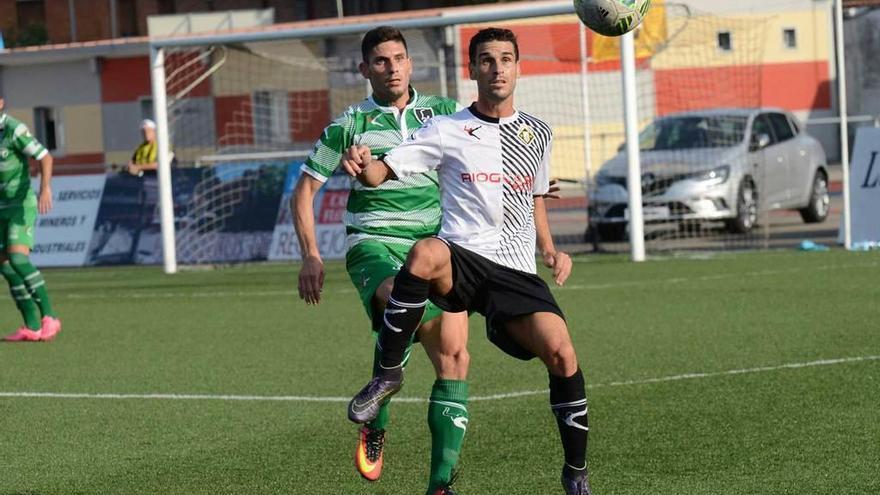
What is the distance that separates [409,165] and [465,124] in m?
0.29

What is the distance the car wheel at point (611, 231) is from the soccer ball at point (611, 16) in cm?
1320

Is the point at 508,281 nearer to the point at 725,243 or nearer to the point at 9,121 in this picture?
the point at 9,121

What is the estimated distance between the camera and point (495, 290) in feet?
21.3

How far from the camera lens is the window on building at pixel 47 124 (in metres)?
51.2

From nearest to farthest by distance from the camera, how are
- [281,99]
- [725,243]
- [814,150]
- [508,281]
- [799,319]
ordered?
[508,281] → [799,319] → [725,243] → [814,150] → [281,99]

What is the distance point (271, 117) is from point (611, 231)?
10252 millimetres

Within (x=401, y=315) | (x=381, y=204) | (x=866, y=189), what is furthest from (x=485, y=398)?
(x=866, y=189)

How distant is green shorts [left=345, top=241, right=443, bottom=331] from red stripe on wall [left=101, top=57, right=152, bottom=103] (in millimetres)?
42922

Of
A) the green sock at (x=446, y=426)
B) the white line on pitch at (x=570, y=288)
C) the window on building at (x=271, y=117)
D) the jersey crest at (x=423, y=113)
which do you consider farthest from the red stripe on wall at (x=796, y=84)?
the green sock at (x=446, y=426)

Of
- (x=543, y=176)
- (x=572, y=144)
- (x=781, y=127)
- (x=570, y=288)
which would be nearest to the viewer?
(x=543, y=176)

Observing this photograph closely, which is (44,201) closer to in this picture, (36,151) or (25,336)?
(36,151)

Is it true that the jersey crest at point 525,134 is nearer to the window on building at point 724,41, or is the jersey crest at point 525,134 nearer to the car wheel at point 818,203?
the car wheel at point 818,203

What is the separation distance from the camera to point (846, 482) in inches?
264

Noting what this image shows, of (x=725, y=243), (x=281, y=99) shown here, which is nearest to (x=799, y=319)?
(x=725, y=243)
